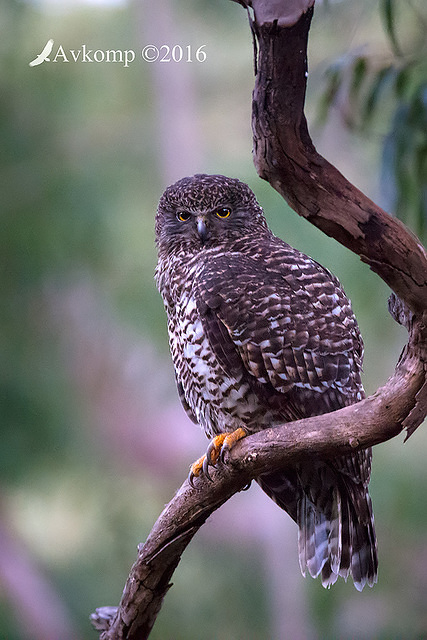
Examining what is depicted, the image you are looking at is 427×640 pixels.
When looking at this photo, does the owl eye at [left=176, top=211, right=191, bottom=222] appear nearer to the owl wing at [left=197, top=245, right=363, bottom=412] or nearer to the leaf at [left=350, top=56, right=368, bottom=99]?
the owl wing at [left=197, top=245, right=363, bottom=412]

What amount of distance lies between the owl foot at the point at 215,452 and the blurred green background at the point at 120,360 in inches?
169

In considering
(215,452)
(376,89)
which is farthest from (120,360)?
(215,452)

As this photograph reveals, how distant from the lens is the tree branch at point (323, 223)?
1411mm

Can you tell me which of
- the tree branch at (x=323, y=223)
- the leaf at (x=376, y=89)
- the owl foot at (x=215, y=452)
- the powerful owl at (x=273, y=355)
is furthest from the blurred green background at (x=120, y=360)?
the tree branch at (x=323, y=223)

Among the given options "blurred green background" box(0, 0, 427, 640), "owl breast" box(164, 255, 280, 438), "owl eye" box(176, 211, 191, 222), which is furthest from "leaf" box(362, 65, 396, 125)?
"blurred green background" box(0, 0, 427, 640)

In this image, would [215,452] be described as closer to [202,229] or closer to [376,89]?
[202,229]

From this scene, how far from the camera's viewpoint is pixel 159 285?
2.38 m

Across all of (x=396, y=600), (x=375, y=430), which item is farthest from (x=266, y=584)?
(x=375, y=430)

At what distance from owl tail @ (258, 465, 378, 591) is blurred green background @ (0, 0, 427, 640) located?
4.07m

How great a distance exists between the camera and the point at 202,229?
232cm

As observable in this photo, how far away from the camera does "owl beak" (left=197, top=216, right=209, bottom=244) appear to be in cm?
232

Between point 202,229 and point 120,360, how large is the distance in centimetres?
502

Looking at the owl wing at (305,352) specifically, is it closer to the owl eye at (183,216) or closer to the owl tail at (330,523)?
the owl tail at (330,523)

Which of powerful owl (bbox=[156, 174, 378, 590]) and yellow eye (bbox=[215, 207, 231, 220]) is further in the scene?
yellow eye (bbox=[215, 207, 231, 220])
